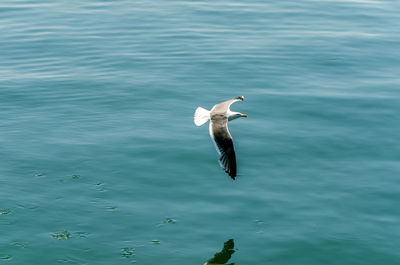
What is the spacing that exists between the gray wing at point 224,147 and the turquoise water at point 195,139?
3.97 feet

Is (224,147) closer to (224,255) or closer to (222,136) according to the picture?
(222,136)

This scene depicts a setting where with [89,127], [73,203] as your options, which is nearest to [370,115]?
[89,127]

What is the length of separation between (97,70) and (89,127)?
4720 mm

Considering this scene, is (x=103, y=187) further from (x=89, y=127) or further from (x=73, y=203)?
(x=89, y=127)

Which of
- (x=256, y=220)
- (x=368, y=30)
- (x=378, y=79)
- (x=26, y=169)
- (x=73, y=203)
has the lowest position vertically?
(x=256, y=220)

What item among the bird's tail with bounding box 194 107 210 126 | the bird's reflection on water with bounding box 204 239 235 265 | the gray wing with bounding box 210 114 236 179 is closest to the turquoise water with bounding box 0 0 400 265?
the bird's reflection on water with bounding box 204 239 235 265

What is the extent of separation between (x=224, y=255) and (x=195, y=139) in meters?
5.02

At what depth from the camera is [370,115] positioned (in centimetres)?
1781

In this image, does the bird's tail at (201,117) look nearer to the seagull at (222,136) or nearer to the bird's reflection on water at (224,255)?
the seagull at (222,136)

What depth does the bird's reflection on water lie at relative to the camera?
1164cm

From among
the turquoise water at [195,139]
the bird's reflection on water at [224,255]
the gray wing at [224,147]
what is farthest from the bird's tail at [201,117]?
the bird's reflection on water at [224,255]

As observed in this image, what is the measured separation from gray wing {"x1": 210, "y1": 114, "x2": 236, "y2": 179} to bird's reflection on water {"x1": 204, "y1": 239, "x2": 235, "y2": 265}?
124 cm

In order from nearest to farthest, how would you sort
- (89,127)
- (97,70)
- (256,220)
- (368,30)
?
(256,220) → (89,127) → (97,70) → (368,30)

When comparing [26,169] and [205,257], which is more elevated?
[26,169]
